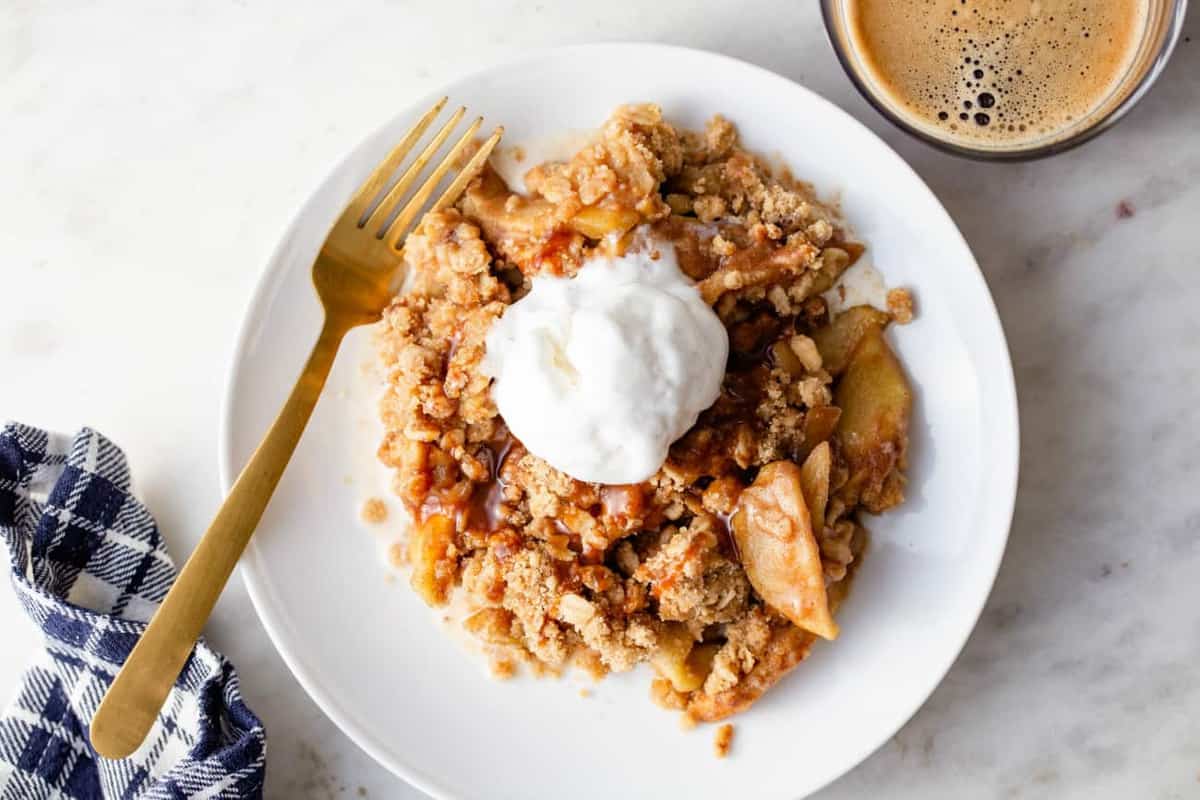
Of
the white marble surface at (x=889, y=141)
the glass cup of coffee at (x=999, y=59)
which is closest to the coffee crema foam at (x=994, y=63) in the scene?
the glass cup of coffee at (x=999, y=59)

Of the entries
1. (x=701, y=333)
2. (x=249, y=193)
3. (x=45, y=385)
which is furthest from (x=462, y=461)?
(x=45, y=385)

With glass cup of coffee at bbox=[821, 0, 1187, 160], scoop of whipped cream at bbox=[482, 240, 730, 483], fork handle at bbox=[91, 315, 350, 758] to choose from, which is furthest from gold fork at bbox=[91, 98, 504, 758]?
glass cup of coffee at bbox=[821, 0, 1187, 160]

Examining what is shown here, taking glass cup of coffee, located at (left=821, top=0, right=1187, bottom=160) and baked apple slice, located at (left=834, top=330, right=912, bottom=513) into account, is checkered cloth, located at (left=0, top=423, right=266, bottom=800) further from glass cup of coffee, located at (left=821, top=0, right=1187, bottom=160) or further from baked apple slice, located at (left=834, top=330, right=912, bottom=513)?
glass cup of coffee, located at (left=821, top=0, right=1187, bottom=160)

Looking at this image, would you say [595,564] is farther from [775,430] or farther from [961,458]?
[961,458]

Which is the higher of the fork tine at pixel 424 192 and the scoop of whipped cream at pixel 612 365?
the fork tine at pixel 424 192

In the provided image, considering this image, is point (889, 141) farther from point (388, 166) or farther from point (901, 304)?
point (388, 166)

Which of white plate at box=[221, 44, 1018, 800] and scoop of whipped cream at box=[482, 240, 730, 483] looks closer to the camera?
scoop of whipped cream at box=[482, 240, 730, 483]

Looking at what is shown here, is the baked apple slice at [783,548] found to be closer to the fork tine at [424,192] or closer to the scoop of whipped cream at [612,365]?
the scoop of whipped cream at [612,365]

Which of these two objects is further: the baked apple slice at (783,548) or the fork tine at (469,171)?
the fork tine at (469,171)

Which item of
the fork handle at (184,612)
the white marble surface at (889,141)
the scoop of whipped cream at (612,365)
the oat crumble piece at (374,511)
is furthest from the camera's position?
the white marble surface at (889,141)
